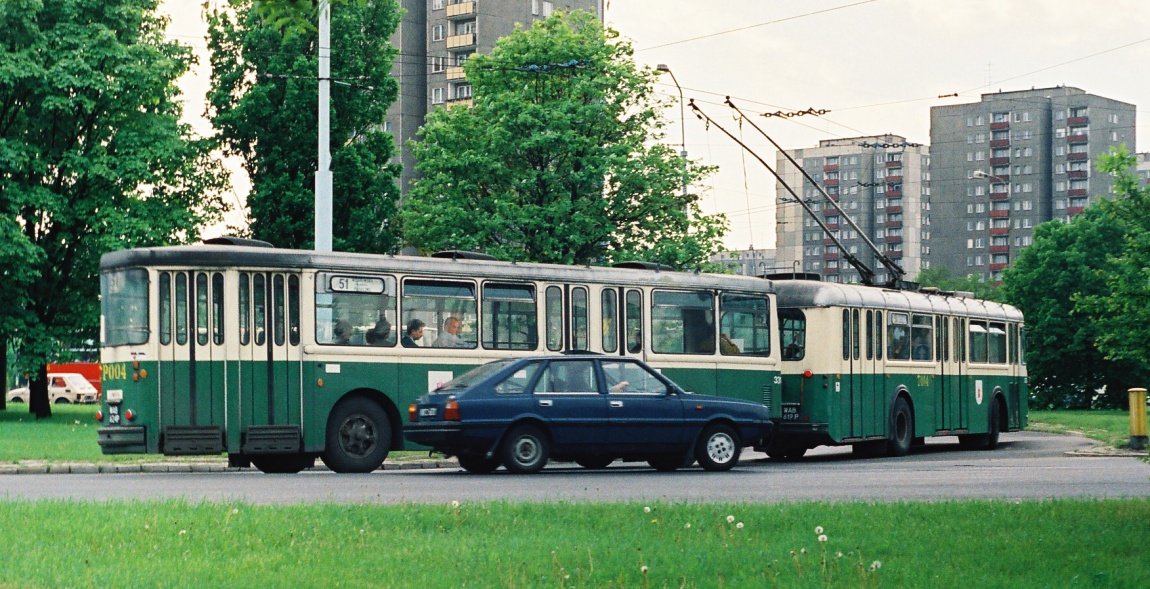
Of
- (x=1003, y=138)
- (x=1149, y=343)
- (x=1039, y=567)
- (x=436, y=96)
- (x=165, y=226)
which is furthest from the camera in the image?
(x=1003, y=138)

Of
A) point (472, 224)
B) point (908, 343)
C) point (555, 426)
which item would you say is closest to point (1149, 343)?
point (555, 426)

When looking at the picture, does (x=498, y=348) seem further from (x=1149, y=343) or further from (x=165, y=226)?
(x=165, y=226)

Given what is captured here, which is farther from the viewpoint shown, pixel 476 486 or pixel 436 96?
pixel 436 96

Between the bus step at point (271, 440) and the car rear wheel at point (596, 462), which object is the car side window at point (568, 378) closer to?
the car rear wheel at point (596, 462)

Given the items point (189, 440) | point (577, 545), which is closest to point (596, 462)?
point (189, 440)

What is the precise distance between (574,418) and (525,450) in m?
0.73

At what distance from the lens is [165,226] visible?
43.7 meters

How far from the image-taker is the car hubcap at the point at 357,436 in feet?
69.2

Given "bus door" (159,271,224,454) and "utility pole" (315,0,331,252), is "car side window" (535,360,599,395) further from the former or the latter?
"utility pole" (315,0,331,252)

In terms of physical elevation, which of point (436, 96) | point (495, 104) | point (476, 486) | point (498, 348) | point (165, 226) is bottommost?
point (476, 486)

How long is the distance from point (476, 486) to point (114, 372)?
596 centimetres

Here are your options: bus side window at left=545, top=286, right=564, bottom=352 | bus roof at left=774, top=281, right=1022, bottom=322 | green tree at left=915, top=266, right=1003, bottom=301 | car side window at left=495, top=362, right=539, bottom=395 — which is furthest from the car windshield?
green tree at left=915, top=266, right=1003, bottom=301

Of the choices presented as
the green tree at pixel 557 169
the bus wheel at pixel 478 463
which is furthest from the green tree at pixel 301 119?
the bus wheel at pixel 478 463

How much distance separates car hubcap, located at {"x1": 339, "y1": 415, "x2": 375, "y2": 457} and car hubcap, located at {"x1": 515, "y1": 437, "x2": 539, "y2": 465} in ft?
8.14
